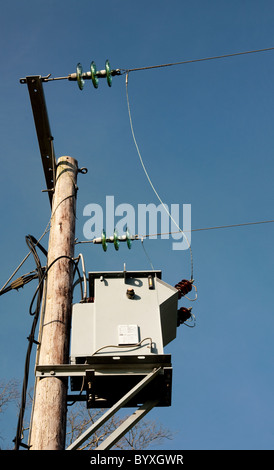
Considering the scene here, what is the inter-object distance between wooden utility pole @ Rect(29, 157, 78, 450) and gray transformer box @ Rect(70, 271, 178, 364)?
151 mm

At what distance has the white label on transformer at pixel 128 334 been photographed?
18.9 ft

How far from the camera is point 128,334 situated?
5.82m

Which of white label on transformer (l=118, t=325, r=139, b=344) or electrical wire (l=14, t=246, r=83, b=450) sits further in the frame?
white label on transformer (l=118, t=325, r=139, b=344)

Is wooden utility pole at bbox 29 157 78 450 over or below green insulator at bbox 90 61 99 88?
below

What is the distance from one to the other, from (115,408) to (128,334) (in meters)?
0.78

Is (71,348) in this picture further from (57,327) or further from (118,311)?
(118,311)

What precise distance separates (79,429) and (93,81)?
9429 millimetres

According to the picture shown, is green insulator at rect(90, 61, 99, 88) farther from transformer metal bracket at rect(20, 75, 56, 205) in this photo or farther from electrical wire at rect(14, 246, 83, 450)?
electrical wire at rect(14, 246, 83, 450)

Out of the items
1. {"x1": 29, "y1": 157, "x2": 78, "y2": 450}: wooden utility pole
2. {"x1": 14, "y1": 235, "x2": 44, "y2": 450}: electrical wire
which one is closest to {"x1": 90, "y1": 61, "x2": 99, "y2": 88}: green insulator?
{"x1": 29, "y1": 157, "x2": 78, "y2": 450}: wooden utility pole

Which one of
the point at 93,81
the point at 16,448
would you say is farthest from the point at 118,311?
the point at 93,81

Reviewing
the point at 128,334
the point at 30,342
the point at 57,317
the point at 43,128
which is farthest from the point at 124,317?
the point at 43,128

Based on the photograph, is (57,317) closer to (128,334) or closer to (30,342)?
(30,342)

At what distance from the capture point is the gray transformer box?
5719mm

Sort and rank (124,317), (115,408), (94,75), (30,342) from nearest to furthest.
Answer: (115,408), (30,342), (124,317), (94,75)
